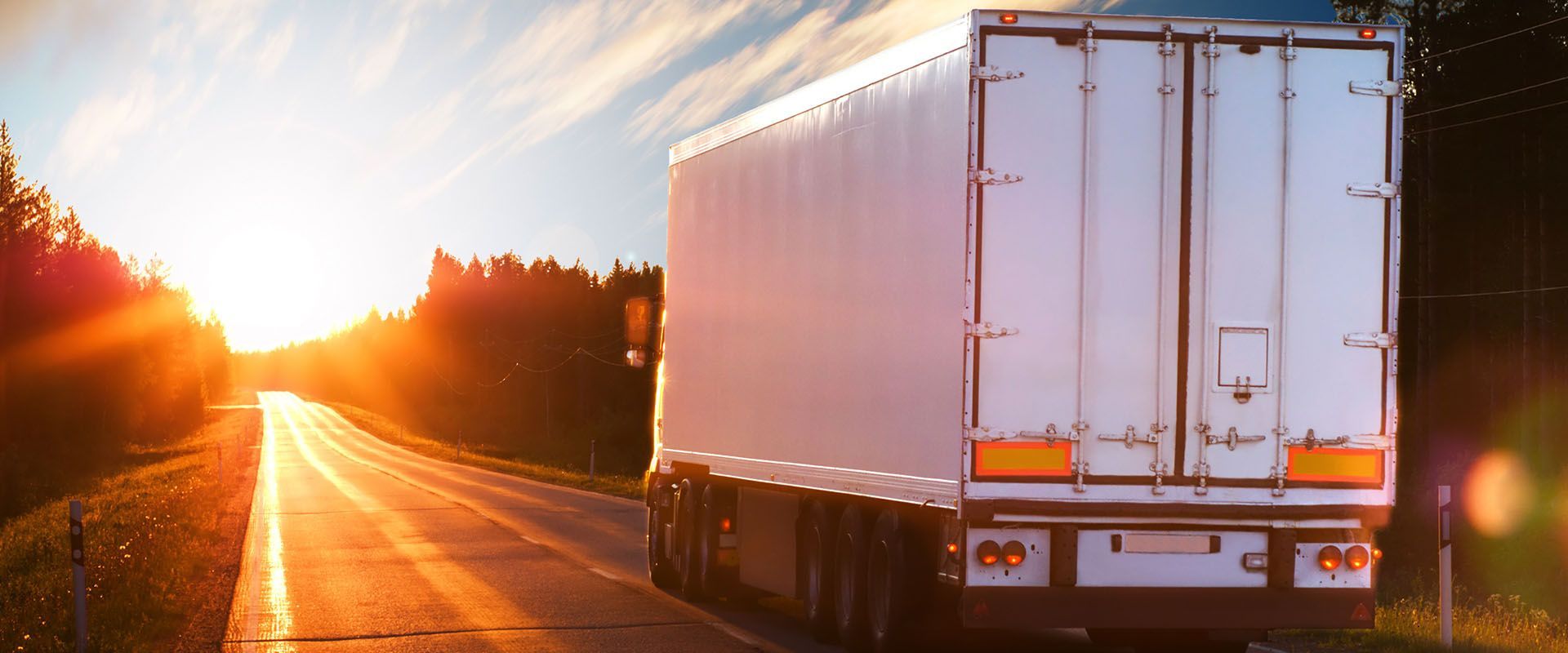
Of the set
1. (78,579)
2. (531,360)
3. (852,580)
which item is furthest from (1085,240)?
(531,360)

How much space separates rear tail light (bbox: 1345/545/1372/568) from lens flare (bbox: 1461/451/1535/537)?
73.7ft

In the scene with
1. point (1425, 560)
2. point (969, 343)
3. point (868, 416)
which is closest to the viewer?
point (969, 343)

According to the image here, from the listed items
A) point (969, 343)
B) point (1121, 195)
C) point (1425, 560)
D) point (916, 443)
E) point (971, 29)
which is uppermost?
point (971, 29)

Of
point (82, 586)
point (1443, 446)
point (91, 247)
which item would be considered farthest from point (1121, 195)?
point (91, 247)

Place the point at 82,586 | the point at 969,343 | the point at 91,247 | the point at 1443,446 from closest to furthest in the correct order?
the point at 969,343 < the point at 82,586 < the point at 1443,446 < the point at 91,247

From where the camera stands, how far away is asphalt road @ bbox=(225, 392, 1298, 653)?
11461 mm

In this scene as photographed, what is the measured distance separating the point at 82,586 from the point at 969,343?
22.0ft

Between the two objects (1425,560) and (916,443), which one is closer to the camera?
(916,443)

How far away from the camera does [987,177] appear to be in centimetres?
869

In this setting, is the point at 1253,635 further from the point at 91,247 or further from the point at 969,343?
the point at 91,247

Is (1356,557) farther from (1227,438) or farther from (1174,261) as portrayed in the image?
(1174,261)

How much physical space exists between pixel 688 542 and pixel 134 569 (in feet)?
21.1

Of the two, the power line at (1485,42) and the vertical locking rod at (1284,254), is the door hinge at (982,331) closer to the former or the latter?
the vertical locking rod at (1284,254)

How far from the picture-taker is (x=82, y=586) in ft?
36.0
